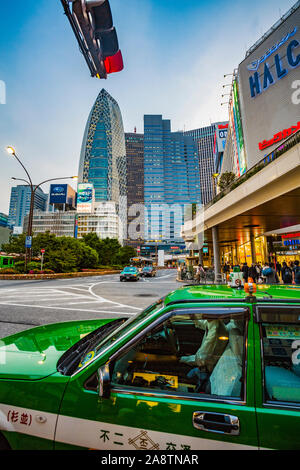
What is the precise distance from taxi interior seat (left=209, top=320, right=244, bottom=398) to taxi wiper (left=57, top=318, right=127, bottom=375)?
110cm

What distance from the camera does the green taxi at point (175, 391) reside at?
122 centimetres

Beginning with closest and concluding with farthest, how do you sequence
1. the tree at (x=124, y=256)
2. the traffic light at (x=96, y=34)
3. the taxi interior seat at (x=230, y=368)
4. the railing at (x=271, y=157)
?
the taxi interior seat at (x=230, y=368) < the railing at (x=271, y=157) < the traffic light at (x=96, y=34) < the tree at (x=124, y=256)

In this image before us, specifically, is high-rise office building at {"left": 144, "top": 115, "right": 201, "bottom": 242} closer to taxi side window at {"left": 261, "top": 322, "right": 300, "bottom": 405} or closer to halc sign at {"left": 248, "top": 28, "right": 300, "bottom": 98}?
halc sign at {"left": 248, "top": 28, "right": 300, "bottom": 98}

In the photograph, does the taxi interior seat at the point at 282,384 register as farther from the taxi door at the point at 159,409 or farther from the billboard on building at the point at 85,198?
the billboard on building at the point at 85,198

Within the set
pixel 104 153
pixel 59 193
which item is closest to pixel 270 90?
pixel 59 193

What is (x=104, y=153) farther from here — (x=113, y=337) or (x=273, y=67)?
(x=113, y=337)

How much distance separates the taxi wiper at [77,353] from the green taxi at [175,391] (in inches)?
0.6

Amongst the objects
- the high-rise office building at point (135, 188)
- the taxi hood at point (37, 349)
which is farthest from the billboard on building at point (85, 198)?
the taxi hood at point (37, 349)

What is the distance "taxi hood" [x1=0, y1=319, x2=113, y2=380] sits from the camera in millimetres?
1631

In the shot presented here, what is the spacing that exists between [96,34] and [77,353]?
4513 centimetres

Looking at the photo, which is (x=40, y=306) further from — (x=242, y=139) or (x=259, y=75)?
(x=259, y=75)

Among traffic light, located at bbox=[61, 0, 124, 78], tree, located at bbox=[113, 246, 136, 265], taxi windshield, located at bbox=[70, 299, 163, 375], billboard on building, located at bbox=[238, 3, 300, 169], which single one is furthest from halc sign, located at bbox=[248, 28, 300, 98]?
tree, located at bbox=[113, 246, 136, 265]

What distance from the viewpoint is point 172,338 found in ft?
8.03
